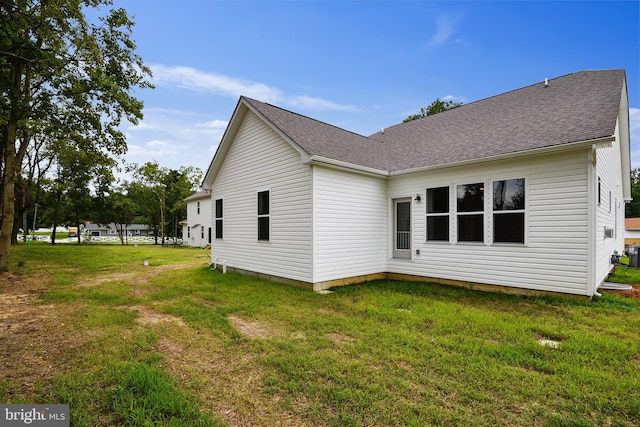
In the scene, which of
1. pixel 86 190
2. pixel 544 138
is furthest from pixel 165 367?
pixel 86 190

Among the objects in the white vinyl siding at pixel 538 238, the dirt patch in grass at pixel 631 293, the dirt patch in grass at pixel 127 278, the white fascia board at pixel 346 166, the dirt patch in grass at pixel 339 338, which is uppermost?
the white fascia board at pixel 346 166

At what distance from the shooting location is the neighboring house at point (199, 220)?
95.1 ft

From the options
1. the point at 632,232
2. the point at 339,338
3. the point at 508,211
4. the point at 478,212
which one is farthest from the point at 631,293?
the point at 632,232

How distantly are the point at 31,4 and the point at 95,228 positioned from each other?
8599 centimetres

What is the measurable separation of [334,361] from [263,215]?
255 inches

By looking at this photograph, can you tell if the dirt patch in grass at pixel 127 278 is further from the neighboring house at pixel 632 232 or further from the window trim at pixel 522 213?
the neighboring house at pixel 632 232

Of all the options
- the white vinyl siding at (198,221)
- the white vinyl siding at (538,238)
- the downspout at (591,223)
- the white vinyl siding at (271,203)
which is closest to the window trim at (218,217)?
the white vinyl siding at (271,203)

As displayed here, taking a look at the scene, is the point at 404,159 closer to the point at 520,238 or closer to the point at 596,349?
the point at 520,238

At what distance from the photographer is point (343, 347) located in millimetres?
3977

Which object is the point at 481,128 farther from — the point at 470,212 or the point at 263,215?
the point at 263,215

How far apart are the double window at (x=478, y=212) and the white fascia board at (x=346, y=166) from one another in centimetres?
152

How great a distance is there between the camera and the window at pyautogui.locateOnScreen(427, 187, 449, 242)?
27.2ft

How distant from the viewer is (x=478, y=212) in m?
7.68

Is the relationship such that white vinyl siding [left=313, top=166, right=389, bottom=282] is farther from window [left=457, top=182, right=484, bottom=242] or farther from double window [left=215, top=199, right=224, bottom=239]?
double window [left=215, top=199, right=224, bottom=239]
